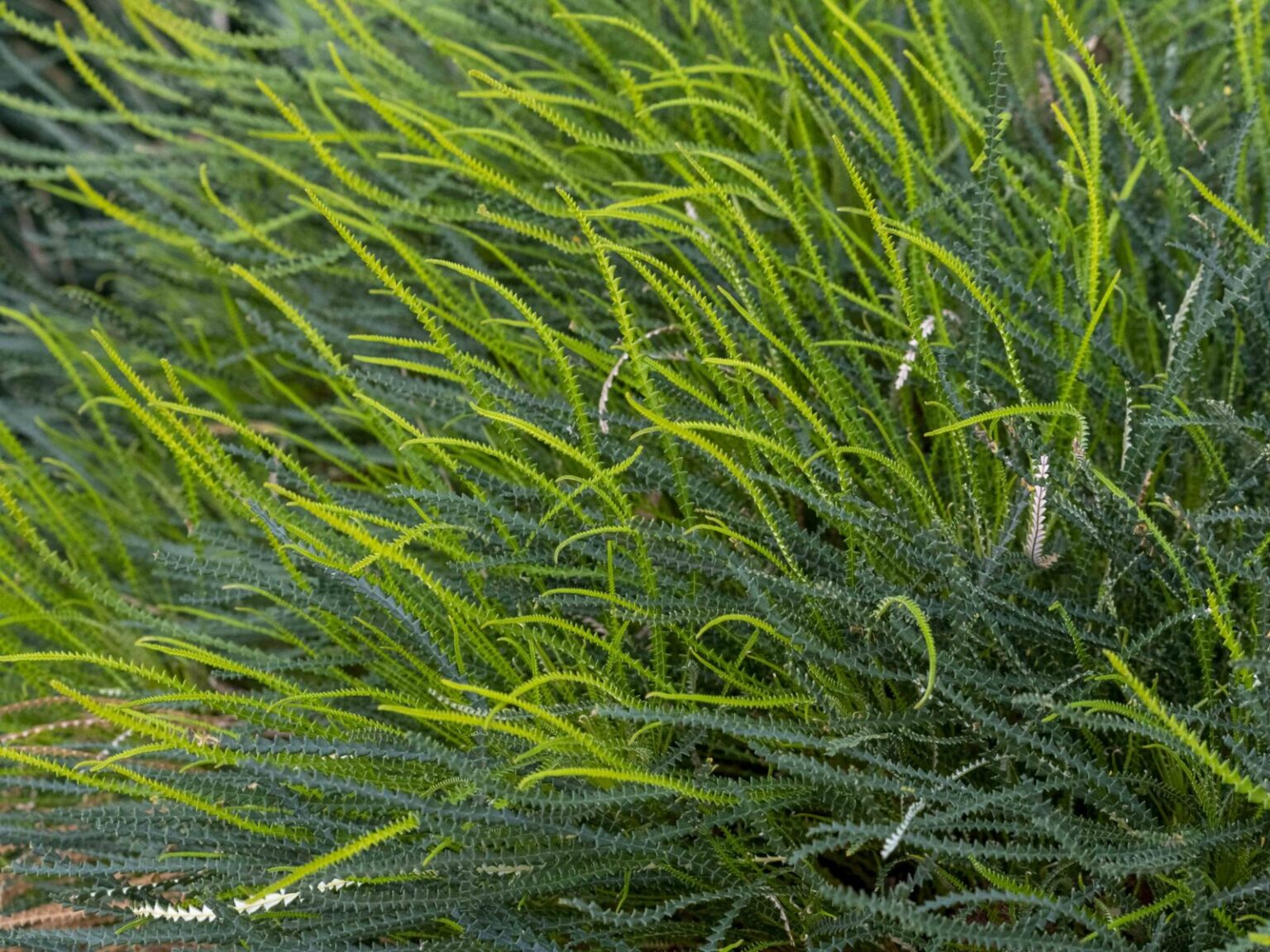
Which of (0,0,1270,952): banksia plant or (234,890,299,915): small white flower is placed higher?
(0,0,1270,952): banksia plant

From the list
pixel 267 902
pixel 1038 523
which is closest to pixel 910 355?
pixel 1038 523

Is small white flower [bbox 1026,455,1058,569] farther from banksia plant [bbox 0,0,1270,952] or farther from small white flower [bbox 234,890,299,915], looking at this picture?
small white flower [bbox 234,890,299,915]

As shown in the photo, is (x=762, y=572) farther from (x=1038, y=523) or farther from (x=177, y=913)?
(x=177, y=913)

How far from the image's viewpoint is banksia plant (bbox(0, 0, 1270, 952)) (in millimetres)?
497

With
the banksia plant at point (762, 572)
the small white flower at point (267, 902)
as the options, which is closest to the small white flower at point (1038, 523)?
the banksia plant at point (762, 572)

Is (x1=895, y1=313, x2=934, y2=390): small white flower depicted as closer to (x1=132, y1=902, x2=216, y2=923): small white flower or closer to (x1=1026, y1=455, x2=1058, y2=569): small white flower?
(x1=1026, y1=455, x2=1058, y2=569): small white flower

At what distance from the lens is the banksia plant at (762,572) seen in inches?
19.6

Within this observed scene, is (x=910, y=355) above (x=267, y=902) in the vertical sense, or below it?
above

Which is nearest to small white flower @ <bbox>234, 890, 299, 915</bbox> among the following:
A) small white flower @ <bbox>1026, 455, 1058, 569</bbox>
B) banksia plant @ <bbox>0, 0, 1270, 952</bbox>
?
banksia plant @ <bbox>0, 0, 1270, 952</bbox>

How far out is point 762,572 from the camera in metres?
0.54

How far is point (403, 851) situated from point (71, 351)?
697mm

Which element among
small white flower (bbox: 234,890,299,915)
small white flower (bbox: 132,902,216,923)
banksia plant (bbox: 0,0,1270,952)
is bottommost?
small white flower (bbox: 132,902,216,923)

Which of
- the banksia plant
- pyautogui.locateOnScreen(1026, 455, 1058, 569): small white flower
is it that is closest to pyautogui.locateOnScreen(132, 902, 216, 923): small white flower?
the banksia plant

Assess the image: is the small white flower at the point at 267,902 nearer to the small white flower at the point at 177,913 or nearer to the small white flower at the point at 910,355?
the small white flower at the point at 177,913
